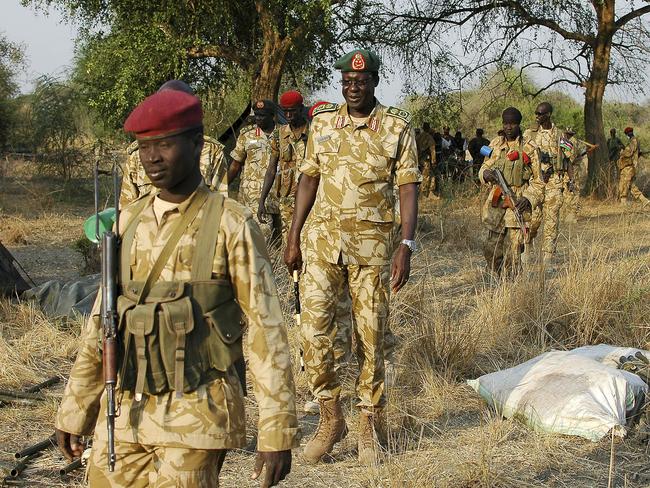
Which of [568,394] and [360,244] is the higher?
[360,244]

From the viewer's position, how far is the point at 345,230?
4043mm

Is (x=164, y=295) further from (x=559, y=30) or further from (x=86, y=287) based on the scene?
(x=559, y=30)

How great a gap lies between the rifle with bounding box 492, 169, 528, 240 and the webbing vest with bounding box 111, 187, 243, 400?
6064 mm

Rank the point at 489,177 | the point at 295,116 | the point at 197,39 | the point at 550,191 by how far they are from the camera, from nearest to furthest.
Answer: the point at 295,116
the point at 489,177
the point at 550,191
the point at 197,39

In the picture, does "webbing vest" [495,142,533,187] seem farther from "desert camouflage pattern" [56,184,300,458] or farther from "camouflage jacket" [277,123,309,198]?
"desert camouflage pattern" [56,184,300,458]

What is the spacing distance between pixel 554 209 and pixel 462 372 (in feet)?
16.2

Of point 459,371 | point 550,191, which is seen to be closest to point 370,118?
point 459,371

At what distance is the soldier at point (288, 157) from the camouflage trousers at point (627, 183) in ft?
37.3

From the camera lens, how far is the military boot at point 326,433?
399cm

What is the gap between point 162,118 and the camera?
2.22 meters

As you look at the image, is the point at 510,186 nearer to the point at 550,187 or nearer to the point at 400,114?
the point at 550,187

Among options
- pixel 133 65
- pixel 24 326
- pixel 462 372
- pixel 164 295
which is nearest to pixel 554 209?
pixel 462 372

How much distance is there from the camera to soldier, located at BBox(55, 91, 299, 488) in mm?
2203

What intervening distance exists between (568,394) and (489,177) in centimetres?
420
